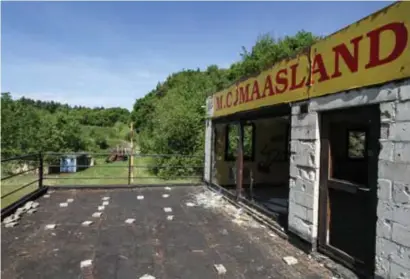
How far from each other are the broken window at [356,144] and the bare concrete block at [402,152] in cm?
532

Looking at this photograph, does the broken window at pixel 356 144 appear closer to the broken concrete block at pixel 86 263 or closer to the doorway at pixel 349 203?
the doorway at pixel 349 203

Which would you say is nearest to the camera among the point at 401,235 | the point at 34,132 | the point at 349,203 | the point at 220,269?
the point at 401,235

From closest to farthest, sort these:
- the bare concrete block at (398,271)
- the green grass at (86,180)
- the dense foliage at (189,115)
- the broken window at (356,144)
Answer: the bare concrete block at (398,271)
the broken window at (356,144)
the green grass at (86,180)
the dense foliage at (189,115)

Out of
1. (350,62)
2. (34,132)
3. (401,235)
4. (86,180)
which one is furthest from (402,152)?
(34,132)

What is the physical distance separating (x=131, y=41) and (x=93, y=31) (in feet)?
7.78

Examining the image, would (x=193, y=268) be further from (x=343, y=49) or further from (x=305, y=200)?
(x=343, y=49)

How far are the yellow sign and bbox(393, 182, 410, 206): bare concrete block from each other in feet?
2.89

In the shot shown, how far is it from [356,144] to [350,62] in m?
5.24

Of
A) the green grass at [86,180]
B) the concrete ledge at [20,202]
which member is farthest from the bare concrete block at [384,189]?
the green grass at [86,180]

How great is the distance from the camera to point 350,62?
3.25m

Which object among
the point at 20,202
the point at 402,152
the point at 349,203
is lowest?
the point at 20,202

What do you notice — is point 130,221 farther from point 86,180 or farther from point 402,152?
point 86,180

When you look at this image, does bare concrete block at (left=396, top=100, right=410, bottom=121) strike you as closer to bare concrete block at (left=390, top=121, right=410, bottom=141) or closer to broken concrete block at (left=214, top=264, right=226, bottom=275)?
bare concrete block at (left=390, top=121, right=410, bottom=141)

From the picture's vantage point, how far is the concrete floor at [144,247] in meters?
3.30
